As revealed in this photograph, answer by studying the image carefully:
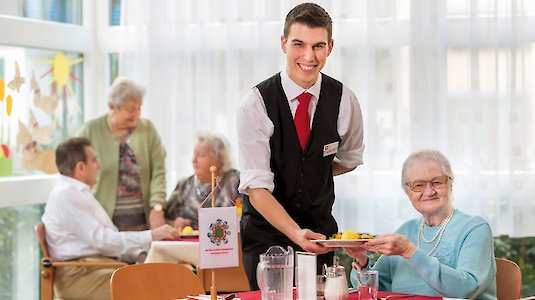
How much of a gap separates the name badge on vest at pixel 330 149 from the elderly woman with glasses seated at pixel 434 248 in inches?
10.0

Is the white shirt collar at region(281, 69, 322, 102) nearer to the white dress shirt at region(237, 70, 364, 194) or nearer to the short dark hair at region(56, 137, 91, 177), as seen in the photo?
the white dress shirt at region(237, 70, 364, 194)

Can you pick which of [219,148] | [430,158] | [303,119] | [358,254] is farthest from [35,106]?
[358,254]

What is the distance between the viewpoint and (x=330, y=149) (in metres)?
3.45

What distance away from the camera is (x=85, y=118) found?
6.17m

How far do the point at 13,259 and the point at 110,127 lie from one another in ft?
3.08

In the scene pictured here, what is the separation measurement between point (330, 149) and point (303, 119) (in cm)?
14

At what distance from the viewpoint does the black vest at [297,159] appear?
11.1 feet

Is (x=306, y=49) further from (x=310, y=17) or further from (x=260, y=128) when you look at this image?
(x=260, y=128)

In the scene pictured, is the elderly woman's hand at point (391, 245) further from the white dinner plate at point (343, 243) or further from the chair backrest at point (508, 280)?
the chair backrest at point (508, 280)

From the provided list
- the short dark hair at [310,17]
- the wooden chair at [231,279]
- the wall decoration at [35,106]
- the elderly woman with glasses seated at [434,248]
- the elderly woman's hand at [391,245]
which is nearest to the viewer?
the elderly woman's hand at [391,245]

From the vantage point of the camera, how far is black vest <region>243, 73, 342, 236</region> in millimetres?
3389

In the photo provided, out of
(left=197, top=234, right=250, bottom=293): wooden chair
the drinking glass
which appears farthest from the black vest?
(left=197, top=234, right=250, bottom=293): wooden chair

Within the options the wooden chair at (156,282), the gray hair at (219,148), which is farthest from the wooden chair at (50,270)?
the wooden chair at (156,282)

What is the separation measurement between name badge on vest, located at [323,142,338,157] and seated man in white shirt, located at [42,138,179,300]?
1.93 m
